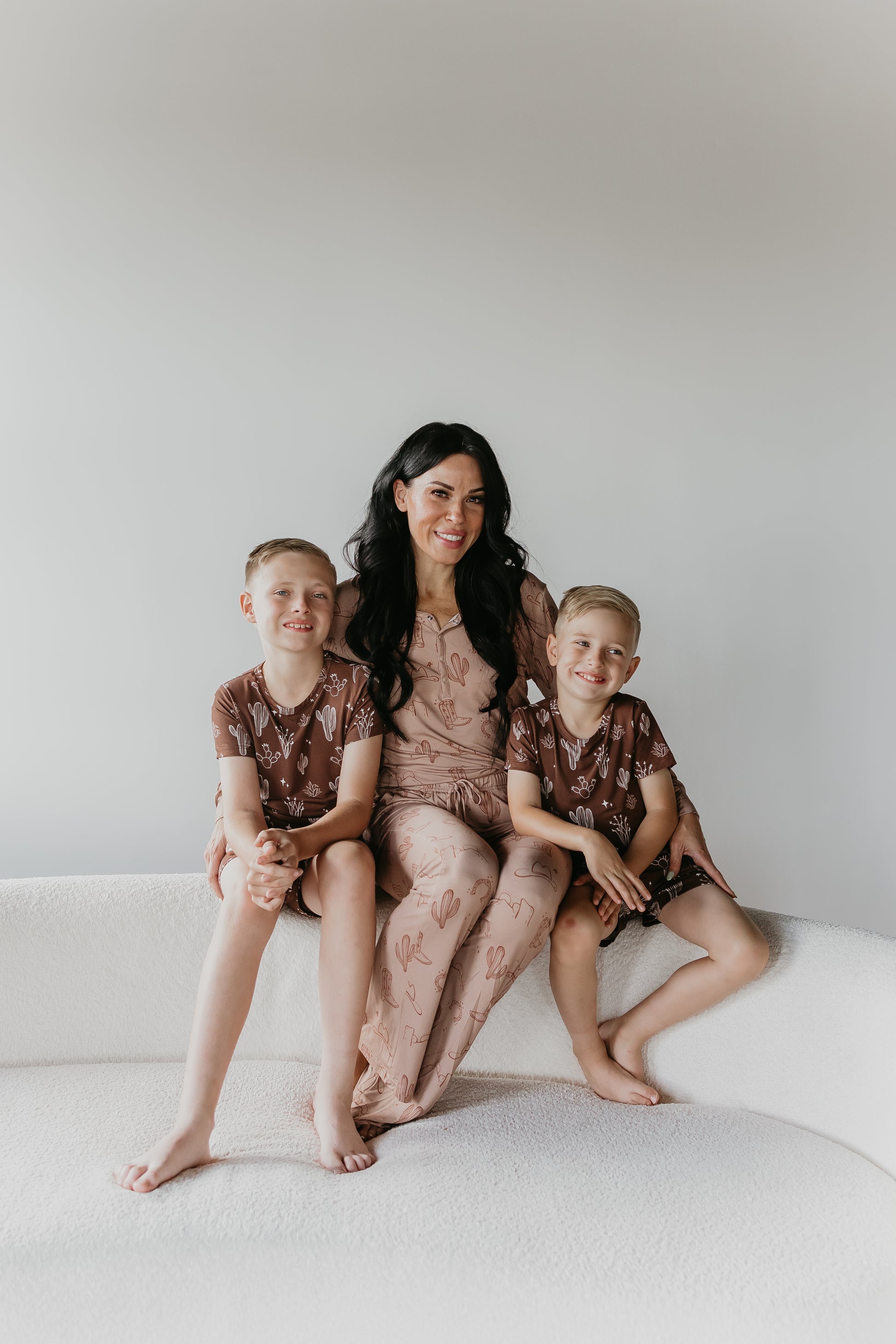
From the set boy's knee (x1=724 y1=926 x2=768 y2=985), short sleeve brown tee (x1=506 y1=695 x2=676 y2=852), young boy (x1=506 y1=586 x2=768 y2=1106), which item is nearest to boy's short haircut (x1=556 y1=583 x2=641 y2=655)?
young boy (x1=506 y1=586 x2=768 y2=1106)

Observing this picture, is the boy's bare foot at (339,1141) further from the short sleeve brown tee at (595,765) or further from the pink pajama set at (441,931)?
the short sleeve brown tee at (595,765)

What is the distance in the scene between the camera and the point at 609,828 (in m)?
1.73

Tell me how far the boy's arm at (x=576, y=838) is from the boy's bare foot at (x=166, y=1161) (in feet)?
2.12

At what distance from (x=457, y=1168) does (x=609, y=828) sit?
582 mm

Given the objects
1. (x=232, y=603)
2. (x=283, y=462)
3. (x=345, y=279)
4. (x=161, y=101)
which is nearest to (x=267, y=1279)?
(x=232, y=603)

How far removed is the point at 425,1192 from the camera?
1.33 m

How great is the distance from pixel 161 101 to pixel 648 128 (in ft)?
3.60

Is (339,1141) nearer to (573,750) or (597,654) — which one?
(573,750)

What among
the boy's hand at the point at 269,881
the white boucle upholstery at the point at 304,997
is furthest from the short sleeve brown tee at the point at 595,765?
the boy's hand at the point at 269,881

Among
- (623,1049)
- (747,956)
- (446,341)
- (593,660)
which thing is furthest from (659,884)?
(446,341)

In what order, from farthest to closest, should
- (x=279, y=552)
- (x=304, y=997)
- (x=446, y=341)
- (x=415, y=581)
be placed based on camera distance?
(x=446, y=341) → (x=415, y=581) → (x=304, y=997) → (x=279, y=552)

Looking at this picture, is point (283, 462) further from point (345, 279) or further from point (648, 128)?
point (648, 128)

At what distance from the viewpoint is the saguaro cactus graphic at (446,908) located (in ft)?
5.01

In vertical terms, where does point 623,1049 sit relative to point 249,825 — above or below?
below
